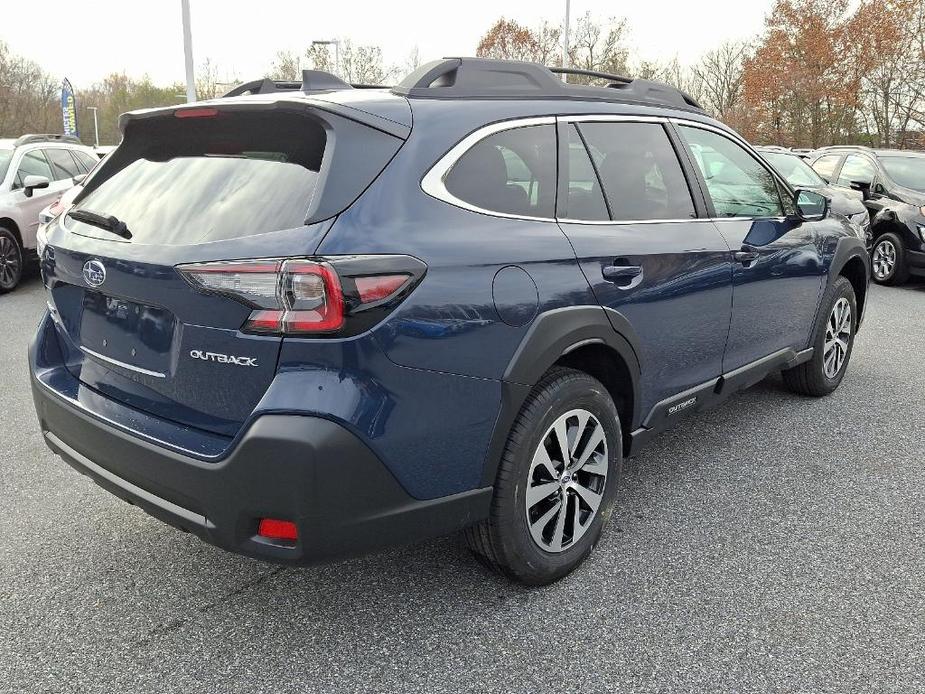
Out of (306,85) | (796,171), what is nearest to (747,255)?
(306,85)

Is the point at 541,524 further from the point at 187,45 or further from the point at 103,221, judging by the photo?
the point at 187,45

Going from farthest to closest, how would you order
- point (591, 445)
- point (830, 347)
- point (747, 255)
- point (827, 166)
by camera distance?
point (827, 166) → point (830, 347) → point (747, 255) → point (591, 445)

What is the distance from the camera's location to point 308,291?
2.12 metres

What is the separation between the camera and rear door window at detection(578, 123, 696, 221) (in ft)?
10.3

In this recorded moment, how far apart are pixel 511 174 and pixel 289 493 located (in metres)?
1.30

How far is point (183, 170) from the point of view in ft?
8.68

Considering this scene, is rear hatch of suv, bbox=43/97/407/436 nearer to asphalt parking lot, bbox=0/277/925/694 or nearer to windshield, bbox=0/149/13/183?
asphalt parking lot, bbox=0/277/925/694

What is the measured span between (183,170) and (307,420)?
3.59 feet

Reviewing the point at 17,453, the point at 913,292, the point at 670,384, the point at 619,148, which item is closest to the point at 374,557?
the point at 670,384

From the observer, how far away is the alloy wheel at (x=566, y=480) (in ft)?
9.02

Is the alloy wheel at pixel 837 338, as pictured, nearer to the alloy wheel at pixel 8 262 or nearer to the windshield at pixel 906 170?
the windshield at pixel 906 170

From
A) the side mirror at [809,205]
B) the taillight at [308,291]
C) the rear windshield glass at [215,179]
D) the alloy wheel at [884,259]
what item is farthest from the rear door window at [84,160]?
the alloy wheel at [884,259]

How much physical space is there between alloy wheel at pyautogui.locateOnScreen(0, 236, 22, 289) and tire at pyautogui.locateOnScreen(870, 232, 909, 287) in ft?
34.7

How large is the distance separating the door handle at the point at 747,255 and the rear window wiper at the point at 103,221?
260 centimetres
